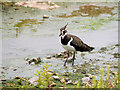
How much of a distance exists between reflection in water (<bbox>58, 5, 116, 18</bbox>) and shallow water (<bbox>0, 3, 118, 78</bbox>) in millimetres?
240

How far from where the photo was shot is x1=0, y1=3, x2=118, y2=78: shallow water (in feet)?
24.8

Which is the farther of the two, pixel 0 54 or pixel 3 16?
pixel 3 16

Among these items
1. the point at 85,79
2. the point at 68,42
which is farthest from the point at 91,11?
the point at 85,79

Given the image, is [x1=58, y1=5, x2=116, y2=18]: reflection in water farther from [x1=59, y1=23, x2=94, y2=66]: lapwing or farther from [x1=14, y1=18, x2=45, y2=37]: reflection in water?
[x1=59, y1=23, x2=94, y2=66]: lapwing

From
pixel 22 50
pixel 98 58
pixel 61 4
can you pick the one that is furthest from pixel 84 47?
pixel 61 4

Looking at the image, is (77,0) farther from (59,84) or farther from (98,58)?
(59,84)

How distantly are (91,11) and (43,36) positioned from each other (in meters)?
4.46

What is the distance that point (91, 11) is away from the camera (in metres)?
14.0

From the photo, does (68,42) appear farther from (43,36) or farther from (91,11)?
(91,11)

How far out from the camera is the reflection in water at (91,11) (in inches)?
525

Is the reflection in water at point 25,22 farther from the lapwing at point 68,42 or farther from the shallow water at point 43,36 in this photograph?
the lapwing at point 68,42

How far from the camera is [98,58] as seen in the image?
26.6 ft

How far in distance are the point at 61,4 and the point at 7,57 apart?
7450 millimetres

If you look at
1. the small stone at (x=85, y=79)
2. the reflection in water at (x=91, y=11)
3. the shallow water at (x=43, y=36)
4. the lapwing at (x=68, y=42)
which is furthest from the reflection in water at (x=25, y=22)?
the small stone at (x=85, y=79)
